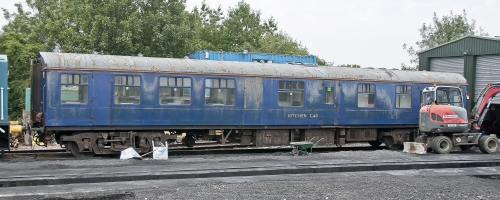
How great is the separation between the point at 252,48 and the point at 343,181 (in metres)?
32.8

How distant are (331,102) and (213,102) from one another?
14.0 feet

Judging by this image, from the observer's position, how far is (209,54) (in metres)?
21.0

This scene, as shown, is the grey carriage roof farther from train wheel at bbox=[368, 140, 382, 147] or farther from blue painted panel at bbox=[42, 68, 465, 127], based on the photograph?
train wheel at bbox=[368, 140, 382, 147]

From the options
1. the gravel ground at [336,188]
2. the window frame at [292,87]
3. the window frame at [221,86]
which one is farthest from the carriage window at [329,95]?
the gravel ground at [336,188]

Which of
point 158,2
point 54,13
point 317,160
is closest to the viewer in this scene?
point 317,160

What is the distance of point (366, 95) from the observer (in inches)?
725

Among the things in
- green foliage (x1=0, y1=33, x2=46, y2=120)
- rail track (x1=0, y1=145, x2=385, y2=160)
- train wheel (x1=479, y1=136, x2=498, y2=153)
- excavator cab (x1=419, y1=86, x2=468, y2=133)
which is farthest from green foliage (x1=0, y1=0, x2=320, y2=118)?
train wheel (x1=479, y1=136, x2=498, y2=153)

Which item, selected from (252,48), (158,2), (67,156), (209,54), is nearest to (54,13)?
(158,2)

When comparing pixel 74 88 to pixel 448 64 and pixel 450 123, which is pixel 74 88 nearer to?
pixel 450 123

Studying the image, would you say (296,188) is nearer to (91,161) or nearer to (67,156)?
(91,161)

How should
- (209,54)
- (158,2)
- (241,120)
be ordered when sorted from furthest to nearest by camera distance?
(158,2) < (209,54) < (241,120)

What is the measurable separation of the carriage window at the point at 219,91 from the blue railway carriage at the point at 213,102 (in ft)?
0.10

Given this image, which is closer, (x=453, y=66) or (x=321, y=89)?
(x=321, y=89)

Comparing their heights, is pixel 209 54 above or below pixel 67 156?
above
